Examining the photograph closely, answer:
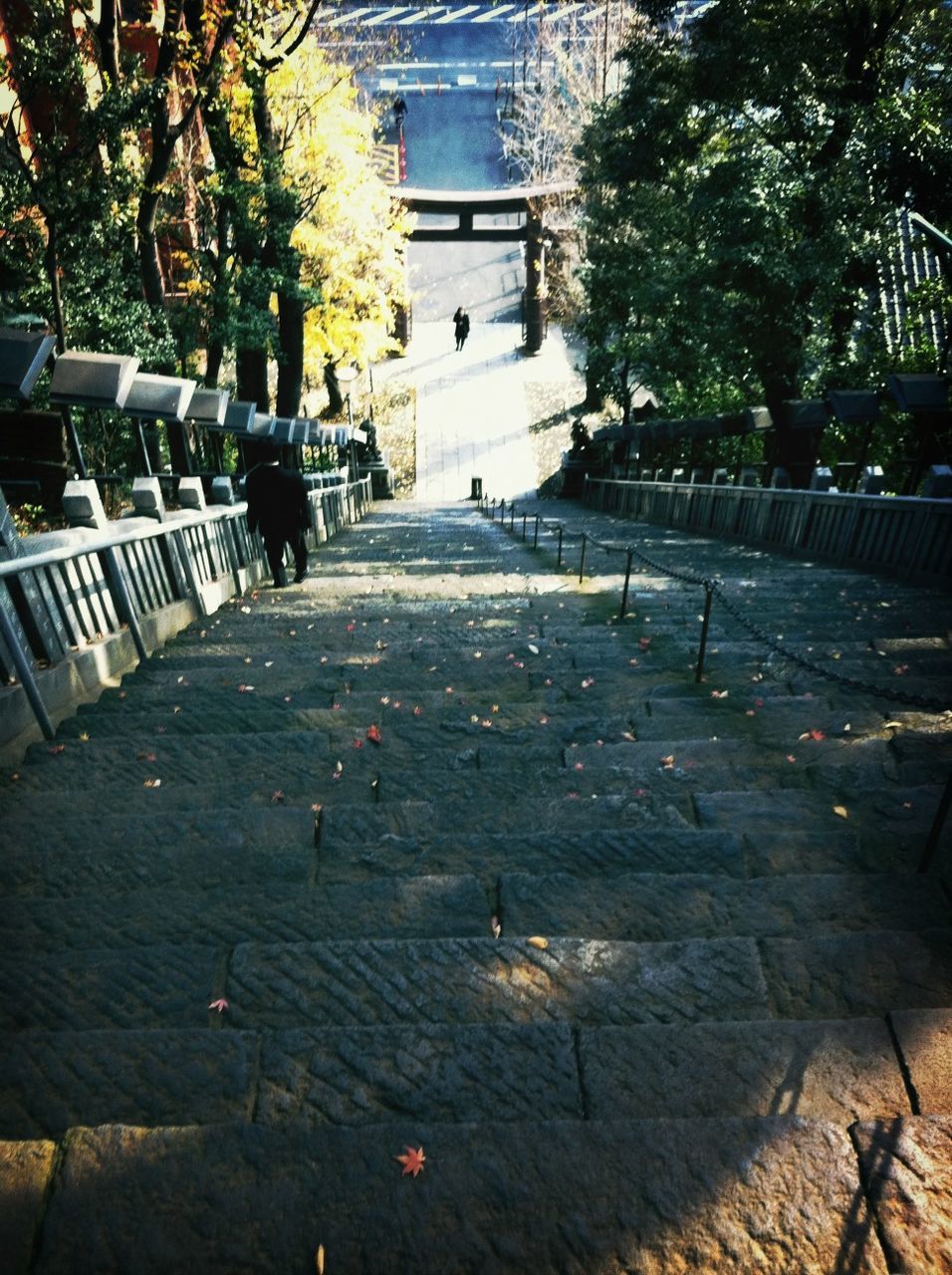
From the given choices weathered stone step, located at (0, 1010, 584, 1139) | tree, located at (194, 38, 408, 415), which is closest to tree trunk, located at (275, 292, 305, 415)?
tree, located at (194, 38, 408, 415)

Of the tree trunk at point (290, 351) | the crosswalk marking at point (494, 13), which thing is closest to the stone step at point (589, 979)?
the tree trunk at point (290, 351)

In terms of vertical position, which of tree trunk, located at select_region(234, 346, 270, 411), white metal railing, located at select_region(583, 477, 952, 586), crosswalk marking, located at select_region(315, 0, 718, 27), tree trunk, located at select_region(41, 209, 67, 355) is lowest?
white metal railing, located at select_region(583, 477, 952, 586)

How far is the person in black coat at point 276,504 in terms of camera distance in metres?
7.99

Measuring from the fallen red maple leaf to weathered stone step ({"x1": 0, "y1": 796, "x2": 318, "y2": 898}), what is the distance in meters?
1.03

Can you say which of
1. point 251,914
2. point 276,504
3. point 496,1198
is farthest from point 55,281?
point 496,1198

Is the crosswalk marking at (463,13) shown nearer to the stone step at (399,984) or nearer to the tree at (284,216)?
the tree at (284,216)

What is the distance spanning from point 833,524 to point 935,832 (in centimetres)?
880

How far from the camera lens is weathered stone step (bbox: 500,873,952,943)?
6.93 ft

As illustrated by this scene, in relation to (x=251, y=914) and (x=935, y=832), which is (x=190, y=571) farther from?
(x=935, y=832)

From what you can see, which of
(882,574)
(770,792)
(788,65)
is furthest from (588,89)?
(770,792)

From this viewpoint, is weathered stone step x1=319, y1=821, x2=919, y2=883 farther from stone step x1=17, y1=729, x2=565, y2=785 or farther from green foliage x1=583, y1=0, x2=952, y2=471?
green foliage x1=583, y1=0, x2=952, y2=471

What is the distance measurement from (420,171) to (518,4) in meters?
11.7

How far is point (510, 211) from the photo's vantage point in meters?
36.5

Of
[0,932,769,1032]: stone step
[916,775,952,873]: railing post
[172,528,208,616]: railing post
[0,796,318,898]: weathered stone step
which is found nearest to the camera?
[0,932,769,1032]: stone step
